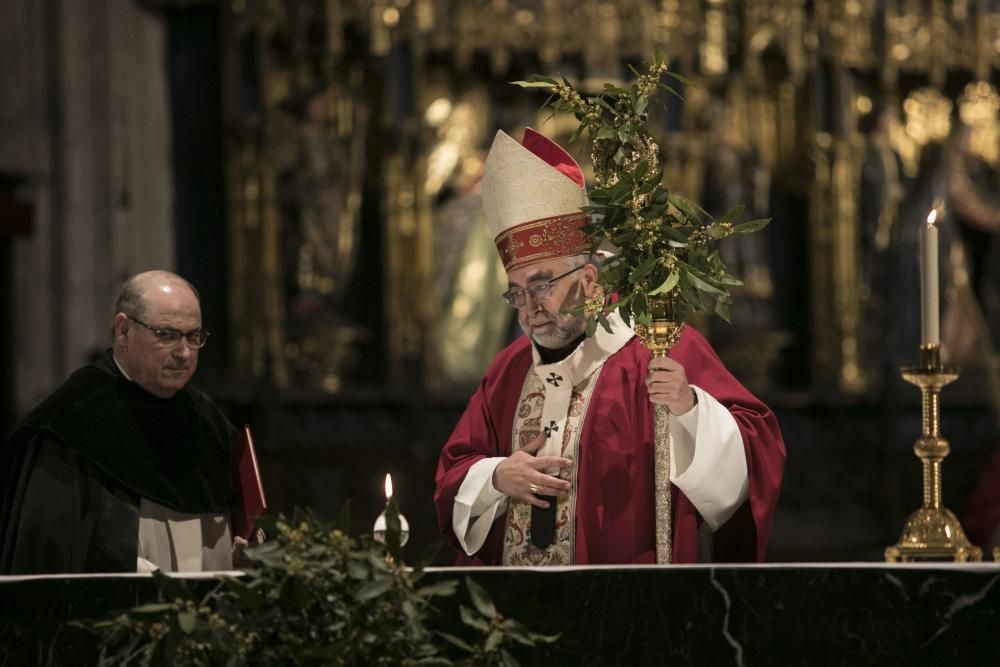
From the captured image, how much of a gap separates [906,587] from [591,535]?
3.66 feet

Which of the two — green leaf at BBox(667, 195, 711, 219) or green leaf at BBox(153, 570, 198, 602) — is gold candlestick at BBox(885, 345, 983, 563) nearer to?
green leaf at BBox(667, 195, 711, 219)

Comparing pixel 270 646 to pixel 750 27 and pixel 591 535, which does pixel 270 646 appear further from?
pixel 750 27

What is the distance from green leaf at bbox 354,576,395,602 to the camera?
2.53 meters

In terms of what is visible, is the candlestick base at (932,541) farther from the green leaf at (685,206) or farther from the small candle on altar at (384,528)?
the small candle on altar at (384,528)

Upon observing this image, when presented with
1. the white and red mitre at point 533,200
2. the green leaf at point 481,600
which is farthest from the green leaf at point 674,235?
the green leaf at point 481,600

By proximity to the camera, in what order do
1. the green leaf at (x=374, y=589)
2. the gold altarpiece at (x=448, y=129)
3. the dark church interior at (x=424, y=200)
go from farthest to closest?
1. the gold altarpiece at (x=448, y=129)
2. the dark church interior at (x=424, y=200)
3. the green leaf at (x=374, y=589)

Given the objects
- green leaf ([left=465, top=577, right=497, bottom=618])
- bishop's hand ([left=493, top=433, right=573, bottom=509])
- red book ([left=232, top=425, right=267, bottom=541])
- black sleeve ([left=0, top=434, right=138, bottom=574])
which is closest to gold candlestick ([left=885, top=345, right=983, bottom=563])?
bishop's hand ([left=493, top=433, right=573, bottom=509])

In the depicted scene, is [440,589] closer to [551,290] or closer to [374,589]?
[374,589]

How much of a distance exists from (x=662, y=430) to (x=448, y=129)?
6.32 meters

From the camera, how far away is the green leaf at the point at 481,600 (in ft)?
8.80

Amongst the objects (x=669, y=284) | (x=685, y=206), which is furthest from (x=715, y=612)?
(x=685, y=206)

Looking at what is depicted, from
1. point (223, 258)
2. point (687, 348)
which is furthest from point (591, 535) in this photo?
point (223, 258)

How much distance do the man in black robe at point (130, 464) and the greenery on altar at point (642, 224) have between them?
1.32 meters

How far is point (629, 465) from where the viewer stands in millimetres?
3941
